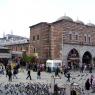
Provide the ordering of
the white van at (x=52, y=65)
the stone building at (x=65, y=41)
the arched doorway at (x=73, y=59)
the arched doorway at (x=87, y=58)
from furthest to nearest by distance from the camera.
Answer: the arched doorway at (x=87, y=58)
the arched doorway at (x=73, y=59)
the stone building at (x=65, y=41)
the white van at (x=52, y=65)

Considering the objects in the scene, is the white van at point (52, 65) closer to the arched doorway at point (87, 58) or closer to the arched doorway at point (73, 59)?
the arched doorway at point (73, 59)

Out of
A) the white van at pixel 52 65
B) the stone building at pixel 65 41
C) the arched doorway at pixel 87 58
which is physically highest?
the stone building at pixel 65 41

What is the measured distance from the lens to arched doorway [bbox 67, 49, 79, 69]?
144 ft

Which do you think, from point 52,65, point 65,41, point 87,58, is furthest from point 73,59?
point 52,65

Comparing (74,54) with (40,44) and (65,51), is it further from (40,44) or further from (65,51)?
(40,44)

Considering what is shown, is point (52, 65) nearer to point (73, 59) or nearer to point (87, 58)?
point (73, 59)

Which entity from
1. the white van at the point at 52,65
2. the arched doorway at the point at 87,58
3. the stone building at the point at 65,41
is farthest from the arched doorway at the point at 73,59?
the white van at the point at 52,65

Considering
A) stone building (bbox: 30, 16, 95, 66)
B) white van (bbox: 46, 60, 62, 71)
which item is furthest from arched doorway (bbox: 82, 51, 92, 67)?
white van (bbox: 46, 60, 62, 71)

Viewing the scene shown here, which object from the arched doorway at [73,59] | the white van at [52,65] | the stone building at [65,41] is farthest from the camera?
the arched doorway at [73,59]

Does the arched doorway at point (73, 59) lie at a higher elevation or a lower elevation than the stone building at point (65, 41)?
lower

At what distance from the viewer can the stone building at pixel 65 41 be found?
43406 millimetres

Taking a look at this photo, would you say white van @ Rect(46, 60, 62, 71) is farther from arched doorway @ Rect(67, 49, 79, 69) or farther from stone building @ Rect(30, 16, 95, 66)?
arched doorway @ Rect(67, 49, 79, 69)

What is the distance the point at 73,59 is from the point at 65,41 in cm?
314

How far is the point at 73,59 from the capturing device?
44344mm
